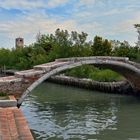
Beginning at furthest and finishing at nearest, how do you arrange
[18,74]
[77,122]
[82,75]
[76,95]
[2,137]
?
1. [82,75]
2. [76,95]
3. [18,74]
4. [77,122]
5. [2,137]

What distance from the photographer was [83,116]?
61.4 ft

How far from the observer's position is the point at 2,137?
8.93m

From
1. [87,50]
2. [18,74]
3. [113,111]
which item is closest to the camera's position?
[18,74]

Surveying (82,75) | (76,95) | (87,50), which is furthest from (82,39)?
(76,95)

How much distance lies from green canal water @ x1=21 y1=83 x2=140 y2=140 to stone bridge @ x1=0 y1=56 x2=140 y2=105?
55.3 inches

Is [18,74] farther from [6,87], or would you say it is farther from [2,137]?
[2,137]

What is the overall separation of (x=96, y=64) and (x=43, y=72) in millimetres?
4544

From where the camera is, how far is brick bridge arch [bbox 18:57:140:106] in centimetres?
1902

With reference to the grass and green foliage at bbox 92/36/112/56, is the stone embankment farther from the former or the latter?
the grass

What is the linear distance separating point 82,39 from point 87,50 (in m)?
2.60

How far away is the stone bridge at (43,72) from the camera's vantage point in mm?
17969

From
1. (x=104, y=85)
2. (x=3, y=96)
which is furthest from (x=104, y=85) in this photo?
(x=3, y=96)

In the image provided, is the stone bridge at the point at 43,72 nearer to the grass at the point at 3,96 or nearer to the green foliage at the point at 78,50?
the grass at the point at 3,96

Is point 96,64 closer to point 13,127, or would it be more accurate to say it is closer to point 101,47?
point 13,127
